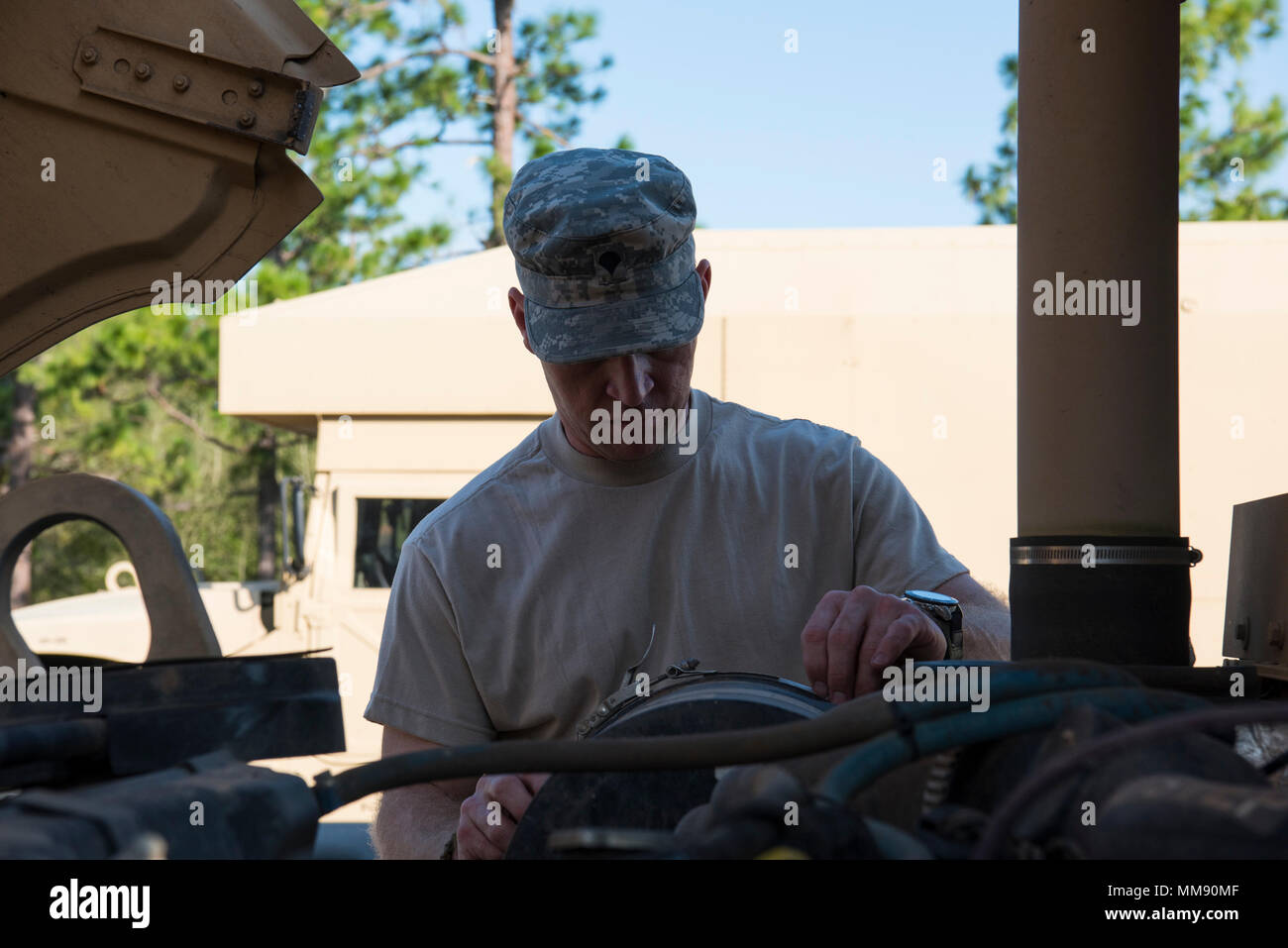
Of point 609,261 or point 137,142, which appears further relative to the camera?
point 609,261

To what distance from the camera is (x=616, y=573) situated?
2172 millimetres

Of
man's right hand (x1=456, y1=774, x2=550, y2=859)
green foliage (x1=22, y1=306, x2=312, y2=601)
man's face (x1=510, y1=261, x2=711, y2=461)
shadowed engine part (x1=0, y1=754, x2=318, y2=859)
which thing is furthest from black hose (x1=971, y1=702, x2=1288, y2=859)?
green foliage (x1=22, y1=306, x2=312, y2=601)

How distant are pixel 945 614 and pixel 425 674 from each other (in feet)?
3.24

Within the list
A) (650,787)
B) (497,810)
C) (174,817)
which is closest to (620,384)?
Answer: (497,810)

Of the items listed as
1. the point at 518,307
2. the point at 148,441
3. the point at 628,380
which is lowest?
the point at 628,380

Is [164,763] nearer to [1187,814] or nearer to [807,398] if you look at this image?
[1187,814]

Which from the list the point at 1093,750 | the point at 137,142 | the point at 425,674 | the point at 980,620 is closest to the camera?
the point at 1093,750

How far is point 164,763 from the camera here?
0.94 m

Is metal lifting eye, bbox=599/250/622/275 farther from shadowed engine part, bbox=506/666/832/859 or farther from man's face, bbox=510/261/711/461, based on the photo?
shadowed engine part, bbox=506/666/832/859

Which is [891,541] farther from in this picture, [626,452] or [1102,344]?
[1102,344]

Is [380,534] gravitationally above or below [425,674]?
above

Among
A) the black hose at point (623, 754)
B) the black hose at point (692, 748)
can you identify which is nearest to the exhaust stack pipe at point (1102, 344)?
the black hose at point (692, 748)
